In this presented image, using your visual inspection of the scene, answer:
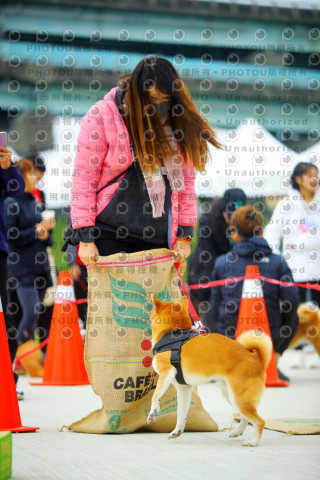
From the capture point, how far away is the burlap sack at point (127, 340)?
4012 mm

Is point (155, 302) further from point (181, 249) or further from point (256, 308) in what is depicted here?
point (256, 308)

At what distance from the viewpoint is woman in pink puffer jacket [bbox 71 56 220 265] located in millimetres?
4059

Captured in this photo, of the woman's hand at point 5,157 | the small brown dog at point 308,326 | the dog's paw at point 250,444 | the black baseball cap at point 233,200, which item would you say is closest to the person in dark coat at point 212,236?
the black baseball cap at point 233,200

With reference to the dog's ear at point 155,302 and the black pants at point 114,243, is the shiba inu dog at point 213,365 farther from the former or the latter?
the black pants at point 114,243

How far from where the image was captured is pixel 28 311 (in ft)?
25.0

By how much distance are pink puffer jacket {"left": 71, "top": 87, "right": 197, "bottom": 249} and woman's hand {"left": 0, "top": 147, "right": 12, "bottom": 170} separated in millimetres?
785

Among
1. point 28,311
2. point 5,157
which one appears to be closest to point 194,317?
point 5,157

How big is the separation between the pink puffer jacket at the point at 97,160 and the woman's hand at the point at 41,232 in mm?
3860

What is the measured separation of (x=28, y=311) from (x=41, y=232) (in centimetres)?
81

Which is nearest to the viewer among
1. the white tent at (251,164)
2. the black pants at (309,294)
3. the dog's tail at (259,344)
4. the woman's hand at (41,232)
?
the dog's tail at (259,344)

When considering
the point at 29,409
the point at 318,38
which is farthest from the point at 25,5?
the point at 29,409

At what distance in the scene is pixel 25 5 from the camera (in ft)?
52.1

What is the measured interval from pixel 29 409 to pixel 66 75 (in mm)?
10210

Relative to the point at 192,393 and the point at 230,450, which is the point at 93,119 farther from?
the point at 230,450
